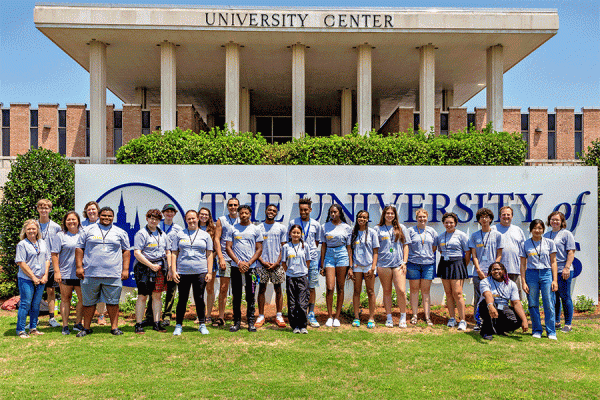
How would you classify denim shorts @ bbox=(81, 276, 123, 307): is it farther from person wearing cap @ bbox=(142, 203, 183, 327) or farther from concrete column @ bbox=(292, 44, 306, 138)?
concrete column @ bbox=(292, 44, 306, 138)

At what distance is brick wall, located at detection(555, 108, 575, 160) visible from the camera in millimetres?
23297

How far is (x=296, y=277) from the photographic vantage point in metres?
6.63

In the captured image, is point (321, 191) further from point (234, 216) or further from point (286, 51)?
point (286, 51)

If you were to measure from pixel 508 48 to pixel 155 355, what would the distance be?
→ 14.4 meters

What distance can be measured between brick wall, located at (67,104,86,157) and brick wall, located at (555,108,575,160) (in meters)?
21.3

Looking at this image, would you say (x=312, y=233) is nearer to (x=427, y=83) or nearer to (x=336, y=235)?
(x=336, y=235)

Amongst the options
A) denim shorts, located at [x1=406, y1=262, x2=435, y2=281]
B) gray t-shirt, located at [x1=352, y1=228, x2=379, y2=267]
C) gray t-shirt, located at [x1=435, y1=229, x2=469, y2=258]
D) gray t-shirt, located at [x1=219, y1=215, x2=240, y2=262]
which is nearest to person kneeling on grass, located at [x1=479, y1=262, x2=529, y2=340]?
gray t-shirt, located at [x1=435, y1=229, x2=469, y2=258]

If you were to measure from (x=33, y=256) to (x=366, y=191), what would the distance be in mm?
5099

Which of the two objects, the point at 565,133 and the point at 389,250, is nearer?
the point at 389,250

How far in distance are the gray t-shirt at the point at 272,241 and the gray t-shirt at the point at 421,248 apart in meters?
1.85

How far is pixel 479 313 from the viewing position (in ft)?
22.8

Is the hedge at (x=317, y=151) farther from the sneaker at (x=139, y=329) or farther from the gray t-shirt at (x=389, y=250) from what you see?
the sneaker at (x=139, y=329)

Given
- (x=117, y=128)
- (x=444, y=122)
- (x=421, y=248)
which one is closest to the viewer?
(x=421, y=248)

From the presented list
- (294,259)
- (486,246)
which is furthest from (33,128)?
(486,246)
